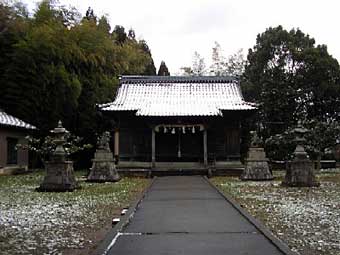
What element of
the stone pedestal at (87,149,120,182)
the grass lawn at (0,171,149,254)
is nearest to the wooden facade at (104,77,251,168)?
the stone pedestal at (87,149,120,182)

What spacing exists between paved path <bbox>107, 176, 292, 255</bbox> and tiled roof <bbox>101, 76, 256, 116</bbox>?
1402 cm

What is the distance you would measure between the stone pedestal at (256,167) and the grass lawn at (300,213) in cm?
399

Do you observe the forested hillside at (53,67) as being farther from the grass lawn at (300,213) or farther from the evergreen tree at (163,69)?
the evergreen tree at (163,69)

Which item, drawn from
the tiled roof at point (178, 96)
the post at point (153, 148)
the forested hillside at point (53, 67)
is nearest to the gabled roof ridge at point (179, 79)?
the tiled roof at point (178, 96)

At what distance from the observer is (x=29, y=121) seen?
2881 cm

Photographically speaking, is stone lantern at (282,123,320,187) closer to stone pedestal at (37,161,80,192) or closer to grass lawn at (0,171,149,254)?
grass lawn at (0,171,149,254)

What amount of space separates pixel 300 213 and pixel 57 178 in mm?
8666

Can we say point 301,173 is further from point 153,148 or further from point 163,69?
point 163,69

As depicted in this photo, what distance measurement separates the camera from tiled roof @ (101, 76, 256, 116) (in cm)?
2611

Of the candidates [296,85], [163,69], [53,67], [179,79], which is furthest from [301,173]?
[163,69]

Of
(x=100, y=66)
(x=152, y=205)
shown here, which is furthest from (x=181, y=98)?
(x=152, y=205)

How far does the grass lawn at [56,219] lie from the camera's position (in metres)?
7.27

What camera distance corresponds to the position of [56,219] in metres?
9.84

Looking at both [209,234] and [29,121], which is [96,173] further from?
[209,234]
